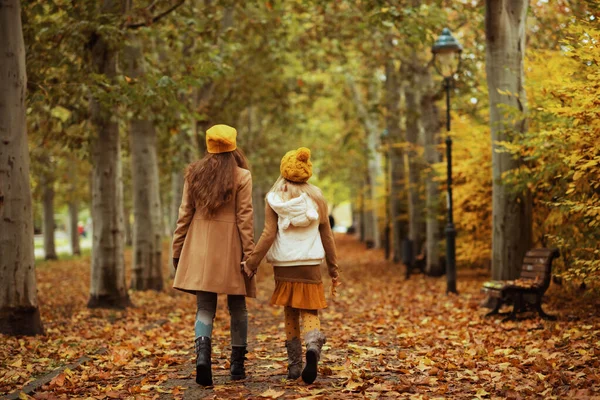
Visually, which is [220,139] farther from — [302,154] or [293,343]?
[293,343]

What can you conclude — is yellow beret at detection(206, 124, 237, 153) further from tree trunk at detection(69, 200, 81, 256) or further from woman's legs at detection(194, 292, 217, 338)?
tree trunk at detection(69, 200, 81, 256)

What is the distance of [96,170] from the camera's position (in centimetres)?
1375

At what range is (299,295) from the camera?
22.7ft

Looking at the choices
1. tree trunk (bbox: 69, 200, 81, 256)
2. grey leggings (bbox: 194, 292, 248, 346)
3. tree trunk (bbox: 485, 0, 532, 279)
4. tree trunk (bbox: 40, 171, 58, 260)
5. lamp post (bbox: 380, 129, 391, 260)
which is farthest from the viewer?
tree trunk (bbox: 69, 200, 81, 256)

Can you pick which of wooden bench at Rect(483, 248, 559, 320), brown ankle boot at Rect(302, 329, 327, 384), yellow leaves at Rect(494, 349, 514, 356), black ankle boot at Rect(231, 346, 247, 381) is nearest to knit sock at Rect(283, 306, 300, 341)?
brown ankle boot at Rect(302, 329, 327, 384)

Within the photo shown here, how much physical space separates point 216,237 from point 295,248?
26.4 inches

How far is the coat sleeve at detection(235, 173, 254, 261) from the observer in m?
6.95

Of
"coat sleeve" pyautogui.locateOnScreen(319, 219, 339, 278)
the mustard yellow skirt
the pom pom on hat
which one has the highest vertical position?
the pom pom on hat

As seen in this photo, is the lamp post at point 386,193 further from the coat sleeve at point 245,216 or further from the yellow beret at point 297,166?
the coat sleeve at point 245,216

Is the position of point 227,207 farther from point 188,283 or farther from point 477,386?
point 477,386

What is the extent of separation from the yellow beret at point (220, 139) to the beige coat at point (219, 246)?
219 mm

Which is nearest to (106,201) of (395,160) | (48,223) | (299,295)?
(299,295)

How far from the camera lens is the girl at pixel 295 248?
272 inches

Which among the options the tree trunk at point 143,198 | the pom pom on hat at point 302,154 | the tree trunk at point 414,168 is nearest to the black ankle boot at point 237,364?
the pom pom on hat at point 302,154
